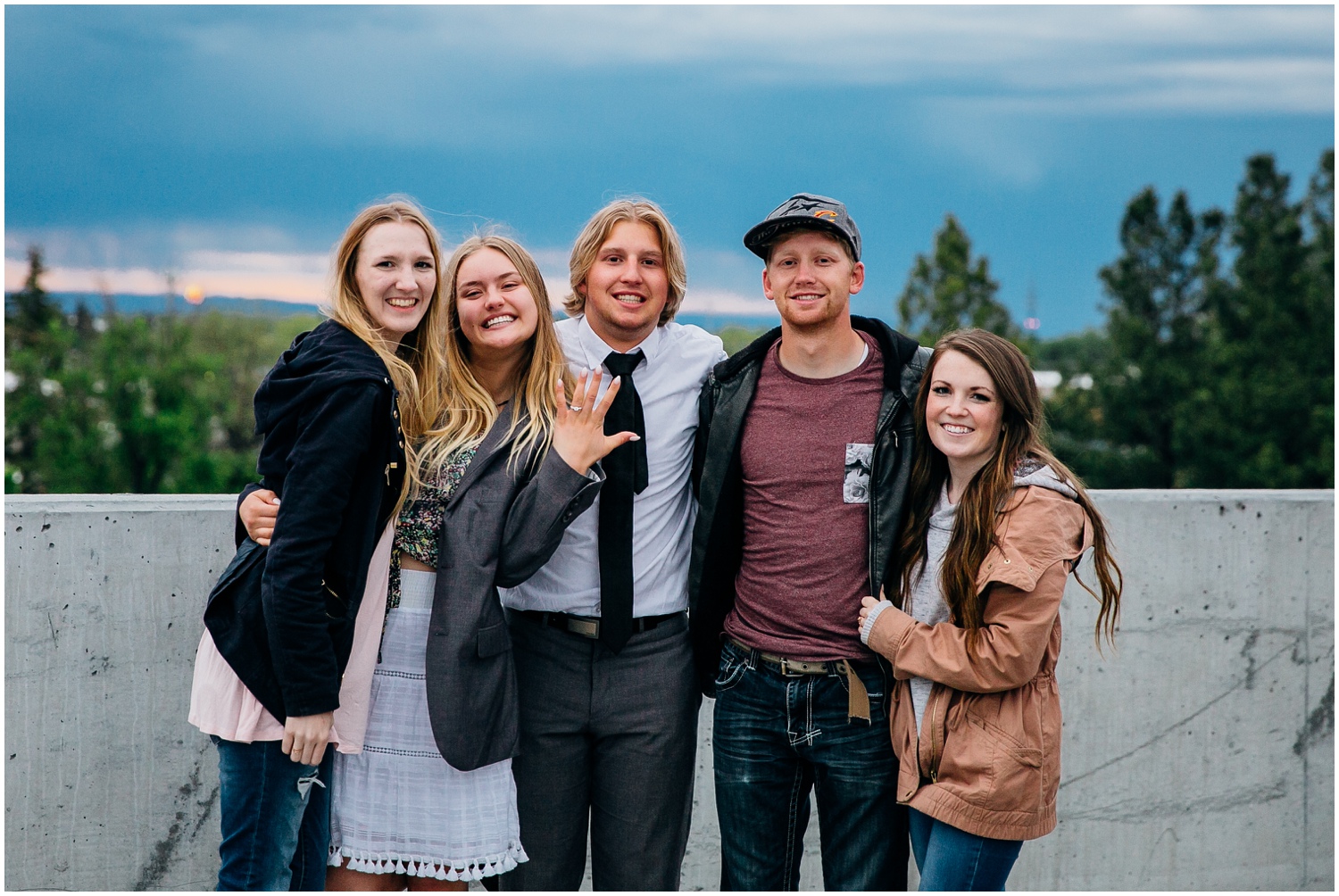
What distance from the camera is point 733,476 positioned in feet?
8.30

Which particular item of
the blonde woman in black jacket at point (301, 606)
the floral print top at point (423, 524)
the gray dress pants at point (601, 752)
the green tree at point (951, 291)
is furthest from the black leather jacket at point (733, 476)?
the green tree at point (951, 291)

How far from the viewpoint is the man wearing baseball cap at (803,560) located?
242 cm

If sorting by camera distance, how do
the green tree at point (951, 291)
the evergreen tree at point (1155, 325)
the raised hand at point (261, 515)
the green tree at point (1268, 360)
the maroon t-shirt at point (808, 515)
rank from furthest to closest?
1. the green tree at point (951, 291)
2. the evergreen tree at point (1155, 325)
3. the green tree at point (1268, 360)
4. the maroon t-shirt at point (808, 515)
5. the raised hand at point (261, 515)

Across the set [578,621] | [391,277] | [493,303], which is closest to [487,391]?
[493,303]

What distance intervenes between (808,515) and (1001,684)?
1.76 feet

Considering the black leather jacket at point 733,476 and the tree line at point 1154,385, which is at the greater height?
the tree line at point 1154,385

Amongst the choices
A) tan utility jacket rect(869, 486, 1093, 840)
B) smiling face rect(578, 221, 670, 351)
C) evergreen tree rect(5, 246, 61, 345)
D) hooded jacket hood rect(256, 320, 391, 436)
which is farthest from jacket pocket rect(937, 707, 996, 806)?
evergreen tree rect(5, 246, 61, 345)

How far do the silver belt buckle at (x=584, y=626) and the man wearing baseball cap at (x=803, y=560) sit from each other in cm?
24

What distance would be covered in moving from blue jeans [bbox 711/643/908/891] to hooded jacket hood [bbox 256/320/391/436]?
103cm

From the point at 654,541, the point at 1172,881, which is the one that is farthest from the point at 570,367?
the point at 1172,881

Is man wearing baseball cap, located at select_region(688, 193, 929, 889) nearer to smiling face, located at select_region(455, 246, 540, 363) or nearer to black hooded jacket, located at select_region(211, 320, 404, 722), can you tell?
smiling face, located at select_region(455, 246, 540, 363)

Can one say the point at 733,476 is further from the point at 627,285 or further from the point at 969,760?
the point at 969,760

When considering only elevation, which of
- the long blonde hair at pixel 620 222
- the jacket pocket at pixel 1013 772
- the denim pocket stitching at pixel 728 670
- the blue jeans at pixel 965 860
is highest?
the long blonde hair at pixel 620 222

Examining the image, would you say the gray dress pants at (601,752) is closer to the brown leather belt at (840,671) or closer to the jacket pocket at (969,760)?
the brown leather belt at (840,671)
